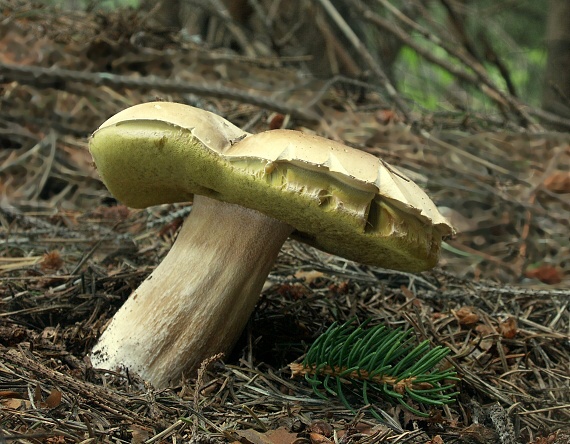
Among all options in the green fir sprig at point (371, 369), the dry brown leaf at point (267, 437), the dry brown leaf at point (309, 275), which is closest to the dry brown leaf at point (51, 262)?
the dry brown leaf at point (309, 275)

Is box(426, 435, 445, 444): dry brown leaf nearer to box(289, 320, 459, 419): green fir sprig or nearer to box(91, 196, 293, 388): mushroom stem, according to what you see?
box(289, 320, 459, 419): green fir sprig

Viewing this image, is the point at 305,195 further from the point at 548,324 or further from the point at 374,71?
the point at 374,71

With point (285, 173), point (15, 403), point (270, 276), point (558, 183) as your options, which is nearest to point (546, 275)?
point (558, 183)

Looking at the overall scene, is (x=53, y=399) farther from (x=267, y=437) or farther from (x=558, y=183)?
(x=558, y=183)

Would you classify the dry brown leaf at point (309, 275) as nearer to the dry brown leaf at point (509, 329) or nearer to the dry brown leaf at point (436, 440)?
the dry brown leaf at point (509, 329)

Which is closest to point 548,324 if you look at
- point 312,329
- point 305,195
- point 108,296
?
point 312,329

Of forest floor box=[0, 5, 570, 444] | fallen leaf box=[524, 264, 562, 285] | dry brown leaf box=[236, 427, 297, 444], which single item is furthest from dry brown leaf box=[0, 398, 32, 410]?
fallen leaf box=[524, 264, 562, 285]
